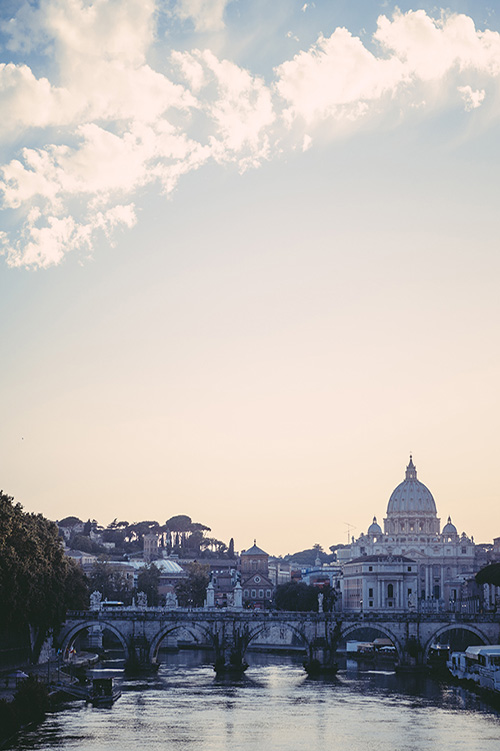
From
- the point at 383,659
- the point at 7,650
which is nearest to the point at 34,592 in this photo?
the point at 7,650

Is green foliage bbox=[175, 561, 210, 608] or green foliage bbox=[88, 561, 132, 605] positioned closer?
green foliage bbox=[88, 561, 132, 605]

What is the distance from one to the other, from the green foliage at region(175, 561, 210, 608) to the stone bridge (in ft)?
221

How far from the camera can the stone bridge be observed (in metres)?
109

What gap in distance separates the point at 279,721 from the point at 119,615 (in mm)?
40711

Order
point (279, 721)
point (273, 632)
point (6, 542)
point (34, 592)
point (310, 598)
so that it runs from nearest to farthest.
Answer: point (279, 721)
point (6, 542)
point (34, 592)
point (273, 632)
point (310, 598)

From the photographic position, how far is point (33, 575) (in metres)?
85.1

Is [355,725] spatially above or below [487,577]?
below

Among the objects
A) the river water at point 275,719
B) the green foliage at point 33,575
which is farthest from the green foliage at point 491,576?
the green foliage at point 33,575

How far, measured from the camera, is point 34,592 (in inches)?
3465

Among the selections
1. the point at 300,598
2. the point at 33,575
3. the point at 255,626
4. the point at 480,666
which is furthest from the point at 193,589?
the point at 33,575

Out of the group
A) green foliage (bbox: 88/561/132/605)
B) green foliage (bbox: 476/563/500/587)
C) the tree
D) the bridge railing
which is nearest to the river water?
the bridge railing

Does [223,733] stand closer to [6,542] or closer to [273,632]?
[6,542]

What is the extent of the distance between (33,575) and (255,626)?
106ft

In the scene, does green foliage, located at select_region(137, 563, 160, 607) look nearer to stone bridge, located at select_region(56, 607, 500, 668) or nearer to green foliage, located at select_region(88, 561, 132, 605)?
green foliage, located at select_region(88, 561, 132, 605)
